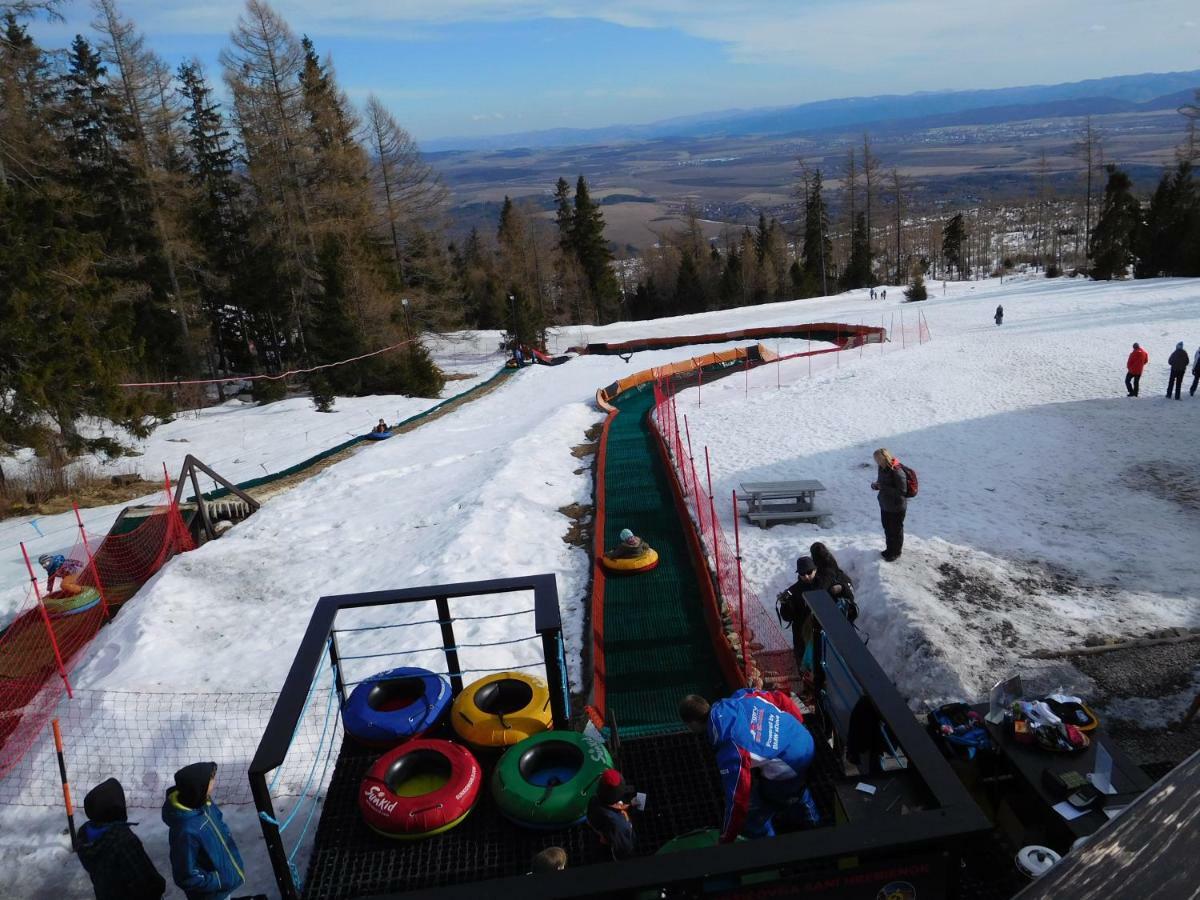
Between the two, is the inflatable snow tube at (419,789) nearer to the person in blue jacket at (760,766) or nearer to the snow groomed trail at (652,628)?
the person in blue jacket at (760,766)

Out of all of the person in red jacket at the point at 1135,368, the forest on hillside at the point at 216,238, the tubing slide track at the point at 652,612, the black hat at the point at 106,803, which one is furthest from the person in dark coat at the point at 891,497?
the forest on hillside at the point at 216,238

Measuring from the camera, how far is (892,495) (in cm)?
1020

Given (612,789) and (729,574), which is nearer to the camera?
(612,789)

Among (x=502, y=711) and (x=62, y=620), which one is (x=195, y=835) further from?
(x=62, y=620)

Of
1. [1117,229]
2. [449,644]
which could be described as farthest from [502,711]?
[1117,229]

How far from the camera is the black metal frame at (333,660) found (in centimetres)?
361

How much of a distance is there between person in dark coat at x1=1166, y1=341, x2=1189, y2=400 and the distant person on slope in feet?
70.9

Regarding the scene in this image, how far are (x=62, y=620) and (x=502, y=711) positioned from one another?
9052 millimetres

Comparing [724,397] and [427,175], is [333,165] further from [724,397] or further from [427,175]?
[724,397]

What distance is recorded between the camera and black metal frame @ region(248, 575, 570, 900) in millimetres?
3611

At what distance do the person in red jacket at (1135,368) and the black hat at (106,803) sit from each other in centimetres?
2117

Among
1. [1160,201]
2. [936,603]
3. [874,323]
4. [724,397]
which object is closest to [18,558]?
[936,603]

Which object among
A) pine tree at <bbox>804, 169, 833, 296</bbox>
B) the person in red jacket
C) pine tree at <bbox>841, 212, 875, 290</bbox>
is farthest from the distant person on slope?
pine tree at <bbox>841, 212, 875, 290</bbox>

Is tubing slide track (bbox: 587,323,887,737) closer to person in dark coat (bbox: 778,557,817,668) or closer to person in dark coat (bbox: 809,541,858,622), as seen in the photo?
person in dark coat (bbox: 778,557,817,668)
